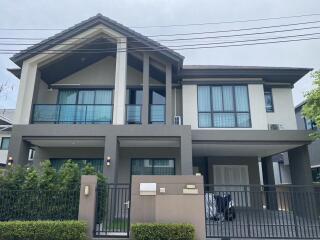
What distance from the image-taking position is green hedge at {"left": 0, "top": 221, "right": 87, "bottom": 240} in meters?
7.31

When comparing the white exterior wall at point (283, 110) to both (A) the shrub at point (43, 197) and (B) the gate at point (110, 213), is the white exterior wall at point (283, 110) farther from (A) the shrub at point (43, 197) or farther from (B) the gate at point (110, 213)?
(A) the shrub at point (43, 197)

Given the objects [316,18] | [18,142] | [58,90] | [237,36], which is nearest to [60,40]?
[58,90]

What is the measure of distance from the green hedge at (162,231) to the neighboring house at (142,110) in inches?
133

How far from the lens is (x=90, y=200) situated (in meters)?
7.95

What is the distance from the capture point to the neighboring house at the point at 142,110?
36.6 feet

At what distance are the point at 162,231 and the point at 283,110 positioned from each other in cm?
952

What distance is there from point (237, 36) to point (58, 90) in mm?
9158

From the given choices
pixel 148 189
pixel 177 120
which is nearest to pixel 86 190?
pixel 148 189

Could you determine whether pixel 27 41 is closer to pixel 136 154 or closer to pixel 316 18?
pixel 136 154

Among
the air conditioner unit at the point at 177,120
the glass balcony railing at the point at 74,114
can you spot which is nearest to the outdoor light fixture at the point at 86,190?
the glass balcony railing at the point at 74,114

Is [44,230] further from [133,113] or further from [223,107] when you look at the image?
[223,107]

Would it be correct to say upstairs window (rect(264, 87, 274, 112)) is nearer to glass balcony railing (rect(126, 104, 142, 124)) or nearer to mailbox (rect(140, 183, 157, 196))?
glass balcony railing (rect(126, 104, 142, 124))

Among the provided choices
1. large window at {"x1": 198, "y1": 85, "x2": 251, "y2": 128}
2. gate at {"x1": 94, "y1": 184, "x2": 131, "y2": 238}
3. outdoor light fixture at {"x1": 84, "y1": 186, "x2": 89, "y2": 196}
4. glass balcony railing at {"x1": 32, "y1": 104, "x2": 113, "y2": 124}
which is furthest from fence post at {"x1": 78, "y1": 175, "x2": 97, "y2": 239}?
large window at {"x1": 198, "y1": 85, "x2": 251, "y2": 128}

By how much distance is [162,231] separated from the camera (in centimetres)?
732
